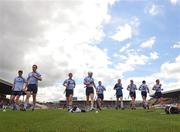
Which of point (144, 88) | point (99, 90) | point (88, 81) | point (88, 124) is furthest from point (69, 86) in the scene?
point (88, 124)

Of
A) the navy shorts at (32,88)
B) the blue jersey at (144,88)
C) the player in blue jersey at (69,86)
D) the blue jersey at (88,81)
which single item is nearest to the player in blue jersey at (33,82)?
the navy shorts at (32,88)

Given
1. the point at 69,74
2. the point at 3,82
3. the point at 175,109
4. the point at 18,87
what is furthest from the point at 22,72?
the point at 3,82

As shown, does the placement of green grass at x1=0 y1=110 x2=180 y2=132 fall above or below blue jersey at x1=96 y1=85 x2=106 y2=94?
below

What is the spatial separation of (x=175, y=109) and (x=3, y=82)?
68.3m

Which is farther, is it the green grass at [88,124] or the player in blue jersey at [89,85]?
the player in blue jersey at [89,85]

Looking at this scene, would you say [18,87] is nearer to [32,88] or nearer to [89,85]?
[32,88]

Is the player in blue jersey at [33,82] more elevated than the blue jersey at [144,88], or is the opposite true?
the blue jersey at [144,88]

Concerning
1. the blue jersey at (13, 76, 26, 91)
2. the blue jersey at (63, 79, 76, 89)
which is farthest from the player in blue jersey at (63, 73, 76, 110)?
the blue jersey at (13, 76, 26, 91)

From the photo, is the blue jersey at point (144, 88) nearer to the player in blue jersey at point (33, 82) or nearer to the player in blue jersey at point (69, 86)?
the player in blue jersey at point (69, 86)

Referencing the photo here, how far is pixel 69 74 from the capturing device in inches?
993

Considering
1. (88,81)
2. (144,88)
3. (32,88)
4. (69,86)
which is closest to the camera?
(32,88)

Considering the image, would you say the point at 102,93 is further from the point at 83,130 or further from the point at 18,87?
the point at 83,130

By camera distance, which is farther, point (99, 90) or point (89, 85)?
point (99, 90)

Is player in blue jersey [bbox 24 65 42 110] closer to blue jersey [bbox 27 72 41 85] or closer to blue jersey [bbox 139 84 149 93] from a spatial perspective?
blue jersey [bbox 27 72 41 85]
